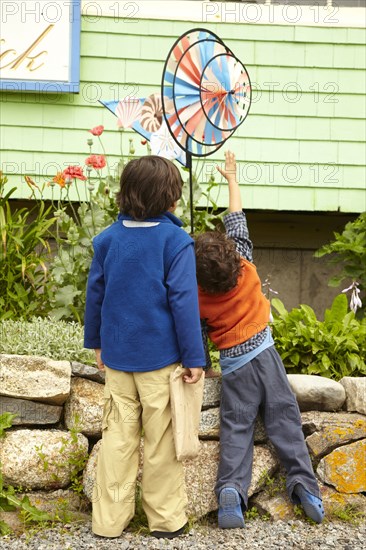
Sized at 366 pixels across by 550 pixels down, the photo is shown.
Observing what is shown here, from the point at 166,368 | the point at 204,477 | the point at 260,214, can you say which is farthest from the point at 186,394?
the point at 260,214

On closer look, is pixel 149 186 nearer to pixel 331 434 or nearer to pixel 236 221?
pixel 236 221

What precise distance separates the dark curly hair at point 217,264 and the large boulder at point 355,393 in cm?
82

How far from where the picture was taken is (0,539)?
328 cm

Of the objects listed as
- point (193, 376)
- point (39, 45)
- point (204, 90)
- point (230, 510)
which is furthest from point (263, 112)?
point (230, 510)

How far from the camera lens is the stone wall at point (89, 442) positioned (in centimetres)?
360

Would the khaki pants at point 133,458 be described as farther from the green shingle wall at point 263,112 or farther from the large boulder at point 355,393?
the green shingle wall at point 263,112

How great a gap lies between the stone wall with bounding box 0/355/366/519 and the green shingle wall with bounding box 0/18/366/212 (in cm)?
233

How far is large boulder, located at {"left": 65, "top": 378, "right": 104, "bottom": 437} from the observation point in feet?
12.2

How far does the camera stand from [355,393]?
3.91 meters

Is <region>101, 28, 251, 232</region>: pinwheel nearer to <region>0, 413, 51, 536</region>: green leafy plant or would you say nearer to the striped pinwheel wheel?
the striped pinwheel wheel

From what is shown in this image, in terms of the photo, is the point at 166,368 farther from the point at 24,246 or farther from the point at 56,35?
the point at 56,35

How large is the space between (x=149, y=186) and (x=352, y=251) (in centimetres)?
272

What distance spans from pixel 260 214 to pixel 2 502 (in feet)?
10.7

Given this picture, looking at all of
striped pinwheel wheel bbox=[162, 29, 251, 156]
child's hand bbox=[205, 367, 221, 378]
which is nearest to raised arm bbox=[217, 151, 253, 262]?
striped pinwheel wheel bbox=[162, 29, 251, 156]
